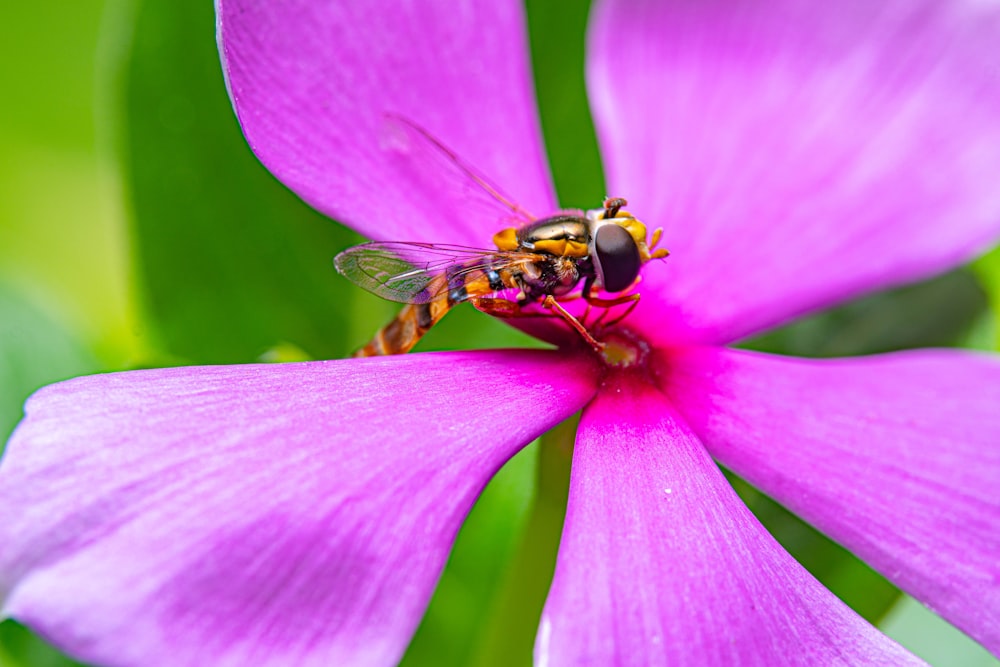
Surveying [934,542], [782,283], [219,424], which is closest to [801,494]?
[934,542]

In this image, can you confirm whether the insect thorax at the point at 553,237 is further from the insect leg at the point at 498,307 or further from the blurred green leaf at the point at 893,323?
the blurred green leaf at the point at 893,323

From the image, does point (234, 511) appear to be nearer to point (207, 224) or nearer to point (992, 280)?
point (207, 224)

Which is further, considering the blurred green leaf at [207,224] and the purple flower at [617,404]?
the blurred green leaf at [207,224]

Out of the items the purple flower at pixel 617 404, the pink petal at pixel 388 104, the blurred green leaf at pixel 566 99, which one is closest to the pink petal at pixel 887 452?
the purple flower at pixel 617 404

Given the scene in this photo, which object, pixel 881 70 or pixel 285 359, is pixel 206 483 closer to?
pixel 285 359

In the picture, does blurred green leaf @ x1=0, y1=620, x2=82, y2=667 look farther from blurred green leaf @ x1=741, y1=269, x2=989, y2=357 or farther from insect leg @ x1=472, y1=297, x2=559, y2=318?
blurred green leaf @ x1=741, y1=269, x2=989, y2=357

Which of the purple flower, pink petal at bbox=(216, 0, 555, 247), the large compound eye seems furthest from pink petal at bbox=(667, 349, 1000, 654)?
pink petal at bbox=(216, 0, 555, 247)
